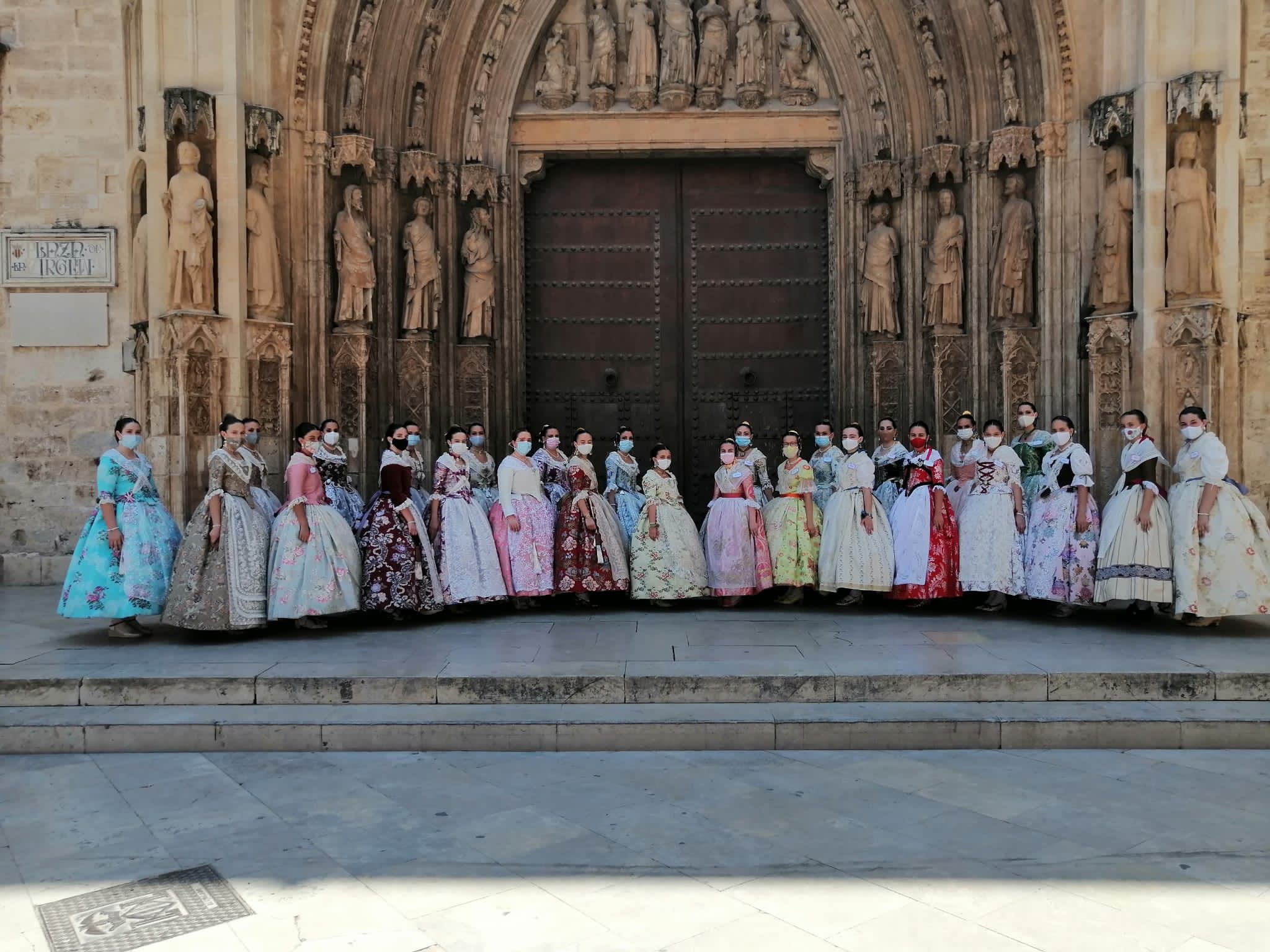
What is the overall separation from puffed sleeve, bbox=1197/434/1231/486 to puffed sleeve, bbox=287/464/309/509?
633cm

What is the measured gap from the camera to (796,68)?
10.8 metres

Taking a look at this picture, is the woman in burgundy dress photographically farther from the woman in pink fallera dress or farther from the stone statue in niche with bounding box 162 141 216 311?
the stone statue in niche with bounding box 162 141 216 311

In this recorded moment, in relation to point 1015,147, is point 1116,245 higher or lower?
lower

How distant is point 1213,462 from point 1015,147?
370 cm

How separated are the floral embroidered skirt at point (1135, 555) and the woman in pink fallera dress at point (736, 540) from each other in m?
2.48

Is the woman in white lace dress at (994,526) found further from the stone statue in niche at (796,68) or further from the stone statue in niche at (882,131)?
the stone statue in niche at (796,68)

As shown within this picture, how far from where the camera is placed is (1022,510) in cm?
806

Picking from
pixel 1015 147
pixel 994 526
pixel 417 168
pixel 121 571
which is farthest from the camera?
pixel 417 168

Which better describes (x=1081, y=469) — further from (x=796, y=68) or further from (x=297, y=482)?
(x=297, y=482)

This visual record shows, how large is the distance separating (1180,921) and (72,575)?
683 centimetres

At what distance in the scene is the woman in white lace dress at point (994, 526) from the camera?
26.2ft

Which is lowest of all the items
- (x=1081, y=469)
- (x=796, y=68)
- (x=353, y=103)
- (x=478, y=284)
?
(x=1081, y=469)

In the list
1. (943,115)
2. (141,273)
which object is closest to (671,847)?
(141,273)

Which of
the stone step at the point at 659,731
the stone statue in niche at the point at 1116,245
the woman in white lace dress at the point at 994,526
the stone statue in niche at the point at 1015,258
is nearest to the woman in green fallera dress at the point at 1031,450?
the woman in white lace dress at the point at 994,526
